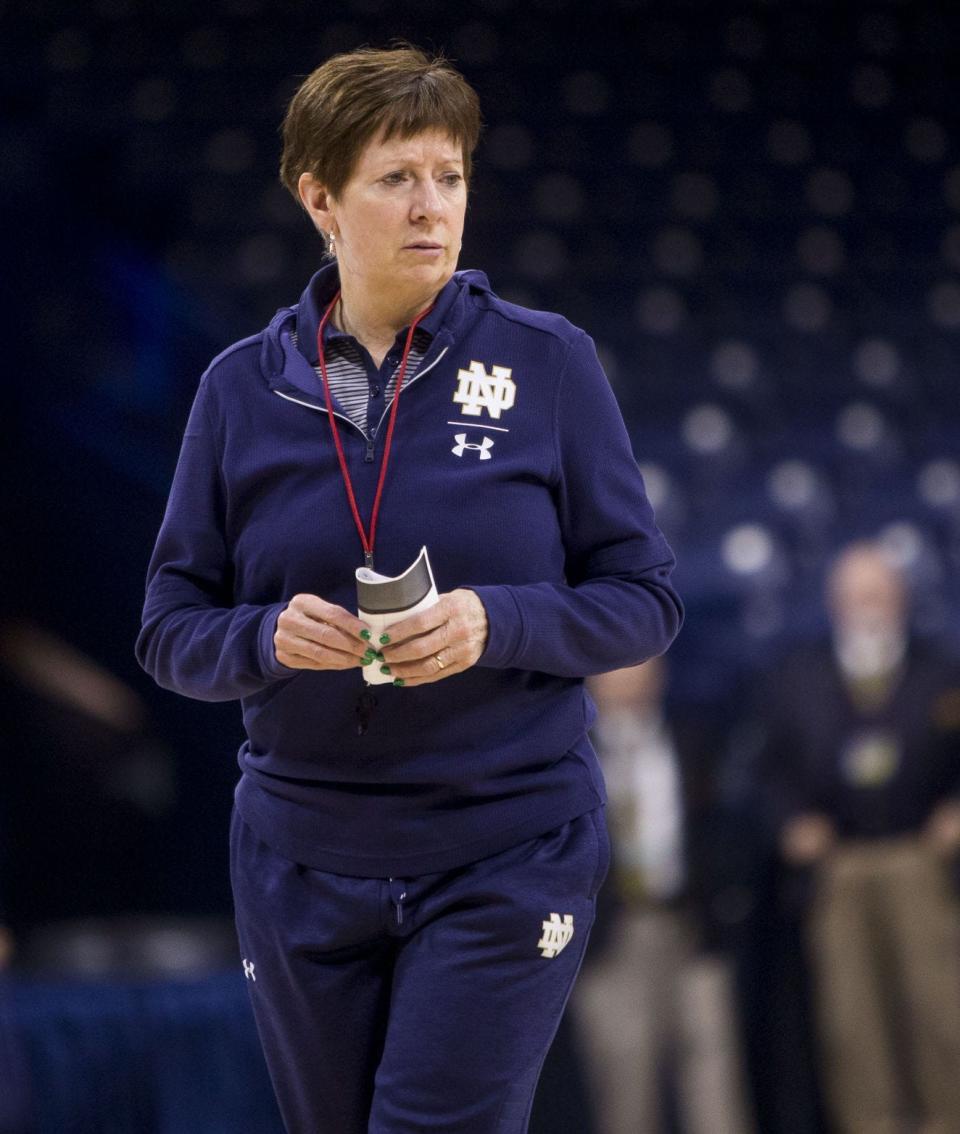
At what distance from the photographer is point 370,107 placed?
1.49m

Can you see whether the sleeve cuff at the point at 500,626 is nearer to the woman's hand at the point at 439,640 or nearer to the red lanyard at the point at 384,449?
the woman's hand at the point at 439,640

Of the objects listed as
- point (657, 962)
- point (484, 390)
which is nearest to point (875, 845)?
point (657, 962)

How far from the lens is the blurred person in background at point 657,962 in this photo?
3402mm

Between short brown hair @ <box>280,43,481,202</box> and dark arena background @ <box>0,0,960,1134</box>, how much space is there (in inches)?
88.0

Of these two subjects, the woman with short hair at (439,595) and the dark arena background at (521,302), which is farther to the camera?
the dark arena background at (521,302)

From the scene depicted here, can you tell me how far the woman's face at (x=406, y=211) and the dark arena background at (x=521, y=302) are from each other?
221 cm

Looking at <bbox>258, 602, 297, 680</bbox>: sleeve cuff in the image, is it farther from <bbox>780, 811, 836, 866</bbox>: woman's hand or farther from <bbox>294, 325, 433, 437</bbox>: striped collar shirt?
<bbox>780, 811, 836, 866</bbox>: woman's hand

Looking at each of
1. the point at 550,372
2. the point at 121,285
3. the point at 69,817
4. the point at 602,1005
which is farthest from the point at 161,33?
the point at 550,372

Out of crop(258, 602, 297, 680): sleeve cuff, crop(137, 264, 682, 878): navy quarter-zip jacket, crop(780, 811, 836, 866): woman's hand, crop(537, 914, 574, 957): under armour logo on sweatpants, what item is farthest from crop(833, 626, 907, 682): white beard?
crop(258, 602, 297, 680): sleeve cuff

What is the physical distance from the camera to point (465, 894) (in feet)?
4.64

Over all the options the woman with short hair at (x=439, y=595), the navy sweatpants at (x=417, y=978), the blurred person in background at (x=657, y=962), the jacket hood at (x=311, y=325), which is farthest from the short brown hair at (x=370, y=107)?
the blurred person in background at (x=657, y=962)

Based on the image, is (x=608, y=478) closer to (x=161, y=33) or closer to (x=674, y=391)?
(x=674, y=391)

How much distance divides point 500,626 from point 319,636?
0.16m

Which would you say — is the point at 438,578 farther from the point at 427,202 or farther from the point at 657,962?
the point at 657,962
